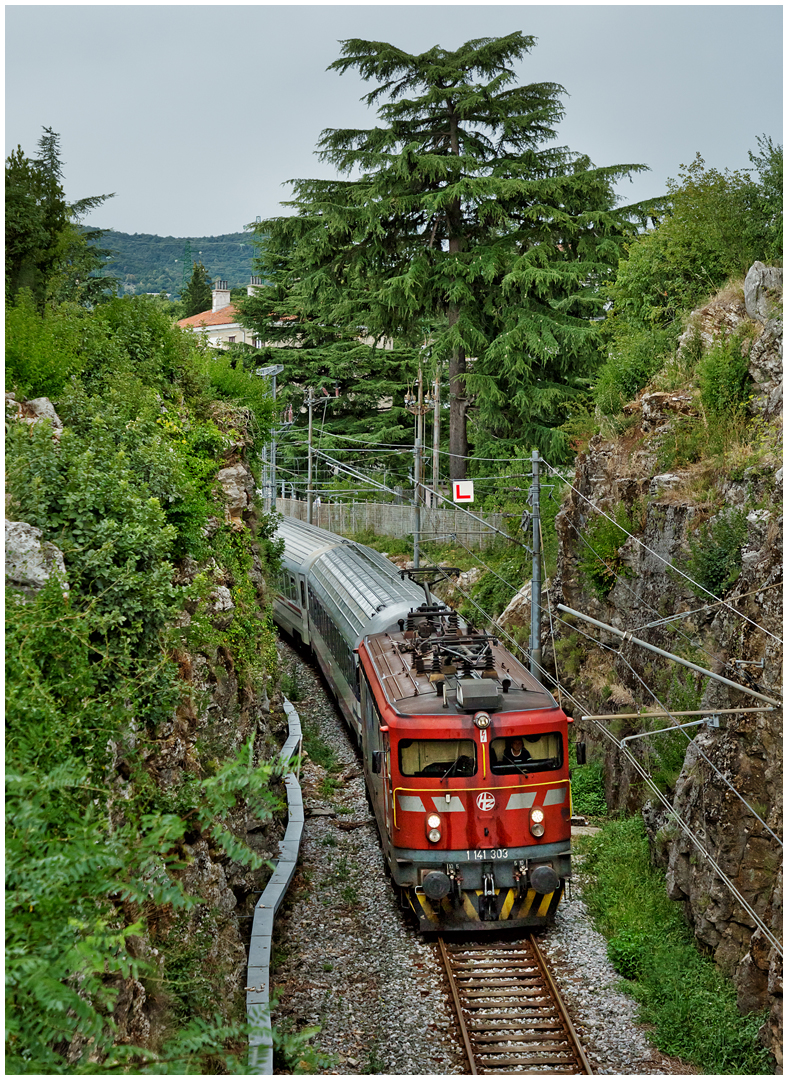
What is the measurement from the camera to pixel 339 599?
1825 cm

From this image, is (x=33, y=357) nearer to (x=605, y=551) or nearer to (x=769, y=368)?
(x=769, y=368)

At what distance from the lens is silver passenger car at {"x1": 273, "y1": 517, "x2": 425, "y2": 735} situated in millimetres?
15648

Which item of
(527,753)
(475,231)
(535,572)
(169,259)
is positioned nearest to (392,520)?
(475,231)

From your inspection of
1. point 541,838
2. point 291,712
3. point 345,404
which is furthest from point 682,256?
point 345,404

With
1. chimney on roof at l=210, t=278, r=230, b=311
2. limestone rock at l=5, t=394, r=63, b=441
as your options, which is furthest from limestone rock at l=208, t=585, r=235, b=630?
chimney on roof at l=210, t=278, r=230, b=311

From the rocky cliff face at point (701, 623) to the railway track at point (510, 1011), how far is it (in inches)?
86.0

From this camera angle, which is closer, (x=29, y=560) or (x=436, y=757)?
(x=29, y=560)

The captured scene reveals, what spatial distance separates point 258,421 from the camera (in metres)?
18.4

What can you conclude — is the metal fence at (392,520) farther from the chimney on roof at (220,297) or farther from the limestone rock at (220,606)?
the chimney on roof at (220,297)

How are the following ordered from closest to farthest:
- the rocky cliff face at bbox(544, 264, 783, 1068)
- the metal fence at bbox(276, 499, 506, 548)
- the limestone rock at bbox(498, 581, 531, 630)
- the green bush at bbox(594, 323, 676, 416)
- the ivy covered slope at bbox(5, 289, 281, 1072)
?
the ivy covered slope at bbox(5, 289, 281, 1072) < the rocky cliff face at bbox(544, 264, 783, 1068) < the green bush at bbox(594, 323, 676, 416) < the limestone rock at bbox(498, 581, 531, 630) < the metal fence at bbox(276, 499, 506, 548)

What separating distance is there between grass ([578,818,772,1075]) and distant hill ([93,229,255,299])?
336 feet

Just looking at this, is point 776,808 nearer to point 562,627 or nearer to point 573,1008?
point 573,1008

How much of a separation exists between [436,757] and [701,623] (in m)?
5.66

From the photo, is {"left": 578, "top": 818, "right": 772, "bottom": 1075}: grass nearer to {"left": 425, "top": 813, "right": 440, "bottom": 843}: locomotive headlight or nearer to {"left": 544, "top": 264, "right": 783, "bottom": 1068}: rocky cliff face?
{"left": 544, "top": 264, "right": 783, "bottom": 1068}: rocky cliff face
